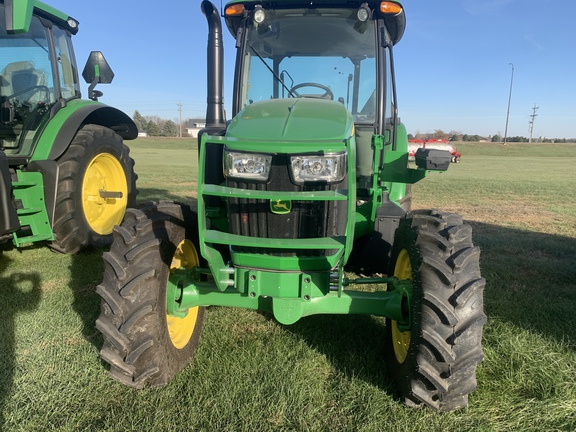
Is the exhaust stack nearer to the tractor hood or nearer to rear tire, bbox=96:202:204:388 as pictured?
the tractor hood

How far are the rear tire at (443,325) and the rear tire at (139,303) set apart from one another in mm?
1338

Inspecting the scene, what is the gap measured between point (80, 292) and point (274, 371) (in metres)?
2.17

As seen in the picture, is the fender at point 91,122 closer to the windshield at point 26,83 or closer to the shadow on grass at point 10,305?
the windshield at point 26,83

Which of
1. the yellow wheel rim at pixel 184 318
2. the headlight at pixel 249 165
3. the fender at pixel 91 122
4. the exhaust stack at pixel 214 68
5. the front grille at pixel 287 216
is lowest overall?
the yellow wheel rim at pixel 184 318

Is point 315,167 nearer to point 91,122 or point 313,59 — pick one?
point 313,59

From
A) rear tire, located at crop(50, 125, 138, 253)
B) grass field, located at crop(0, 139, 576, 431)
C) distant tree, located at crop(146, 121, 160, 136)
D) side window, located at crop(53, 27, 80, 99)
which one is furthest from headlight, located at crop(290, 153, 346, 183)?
distant tree, located at crop(146, 121, 160, 136)

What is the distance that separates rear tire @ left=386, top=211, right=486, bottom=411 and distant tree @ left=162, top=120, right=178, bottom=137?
77.7m

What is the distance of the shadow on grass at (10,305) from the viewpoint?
8.66 ft

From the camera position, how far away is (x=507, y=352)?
9.48ft

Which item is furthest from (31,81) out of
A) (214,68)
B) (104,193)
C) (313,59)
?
(313,59)

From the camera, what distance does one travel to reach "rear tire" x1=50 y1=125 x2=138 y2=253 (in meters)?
4.58

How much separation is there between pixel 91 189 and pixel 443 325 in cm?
433

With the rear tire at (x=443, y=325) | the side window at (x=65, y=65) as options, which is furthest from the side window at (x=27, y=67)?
the rear tire at (x=443, y=325)

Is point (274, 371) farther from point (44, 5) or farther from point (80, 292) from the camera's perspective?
point (44, 5)
